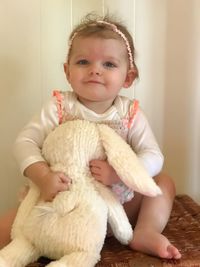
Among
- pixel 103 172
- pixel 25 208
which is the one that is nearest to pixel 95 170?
pixel 103 172

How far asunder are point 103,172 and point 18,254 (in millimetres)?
213

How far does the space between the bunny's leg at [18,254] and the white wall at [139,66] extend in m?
0.48

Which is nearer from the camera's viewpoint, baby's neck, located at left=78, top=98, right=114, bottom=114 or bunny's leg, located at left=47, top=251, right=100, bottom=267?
bunny's leg, located at left=47, top=251, right=100, bottom=267

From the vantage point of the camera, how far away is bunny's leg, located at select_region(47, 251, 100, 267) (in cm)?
79

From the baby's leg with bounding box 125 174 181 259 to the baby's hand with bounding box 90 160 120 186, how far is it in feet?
0.37

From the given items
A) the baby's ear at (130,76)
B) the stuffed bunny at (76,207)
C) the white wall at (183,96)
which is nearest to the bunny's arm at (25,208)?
the stuffed bunny at (76,207)

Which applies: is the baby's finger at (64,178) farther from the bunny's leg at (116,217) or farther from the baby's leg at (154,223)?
the baby's leg at (154,223)

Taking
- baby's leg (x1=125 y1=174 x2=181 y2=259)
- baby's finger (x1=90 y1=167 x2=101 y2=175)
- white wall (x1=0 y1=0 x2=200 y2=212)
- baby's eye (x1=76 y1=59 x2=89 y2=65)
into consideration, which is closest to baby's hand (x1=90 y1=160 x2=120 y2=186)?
baby's finger (x1=90 y1=167 x2=101 y2=175)

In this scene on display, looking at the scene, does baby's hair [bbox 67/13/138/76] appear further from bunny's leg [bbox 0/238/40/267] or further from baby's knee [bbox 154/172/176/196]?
bunny's leg [bbox 0/238/40/267]

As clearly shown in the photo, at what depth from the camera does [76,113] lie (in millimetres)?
1062

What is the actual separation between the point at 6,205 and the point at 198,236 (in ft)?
1.87

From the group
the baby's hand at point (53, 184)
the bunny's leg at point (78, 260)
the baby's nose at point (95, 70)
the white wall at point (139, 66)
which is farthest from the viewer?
the white wall at point (139, 66)

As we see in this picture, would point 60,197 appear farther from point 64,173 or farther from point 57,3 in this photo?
point 57,3

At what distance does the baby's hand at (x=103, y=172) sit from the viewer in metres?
0.92
